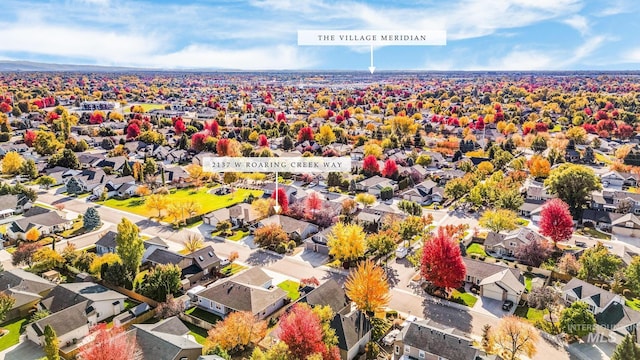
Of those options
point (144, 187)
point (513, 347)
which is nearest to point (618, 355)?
point (513, 347)

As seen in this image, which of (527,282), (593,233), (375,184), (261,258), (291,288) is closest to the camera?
(291,288)

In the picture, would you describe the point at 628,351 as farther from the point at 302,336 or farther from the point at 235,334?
the point at 235,334

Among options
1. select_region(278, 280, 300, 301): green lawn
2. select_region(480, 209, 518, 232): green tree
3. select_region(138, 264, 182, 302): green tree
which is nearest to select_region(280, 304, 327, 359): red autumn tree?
select_region(278, 280, 300, 301): green lawn

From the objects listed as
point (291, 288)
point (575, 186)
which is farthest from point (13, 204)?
point (575, 186)

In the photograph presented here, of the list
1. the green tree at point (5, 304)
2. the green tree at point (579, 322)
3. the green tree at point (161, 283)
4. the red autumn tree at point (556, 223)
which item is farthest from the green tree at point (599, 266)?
the green tree at point (5, 304)

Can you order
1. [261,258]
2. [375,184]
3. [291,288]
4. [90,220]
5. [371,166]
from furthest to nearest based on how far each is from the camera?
1. [371,166]
2. [375,184]
3. [90,220]
4. [261,258]
5. [291,288]

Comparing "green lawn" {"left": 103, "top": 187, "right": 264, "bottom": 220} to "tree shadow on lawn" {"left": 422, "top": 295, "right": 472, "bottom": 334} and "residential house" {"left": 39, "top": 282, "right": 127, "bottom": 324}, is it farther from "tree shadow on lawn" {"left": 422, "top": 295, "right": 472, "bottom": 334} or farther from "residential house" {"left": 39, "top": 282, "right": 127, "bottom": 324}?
"tree shadow on lawn" {"left": 422, "top": 295, "right": 472, "bottom": 334}

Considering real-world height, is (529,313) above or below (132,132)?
below
